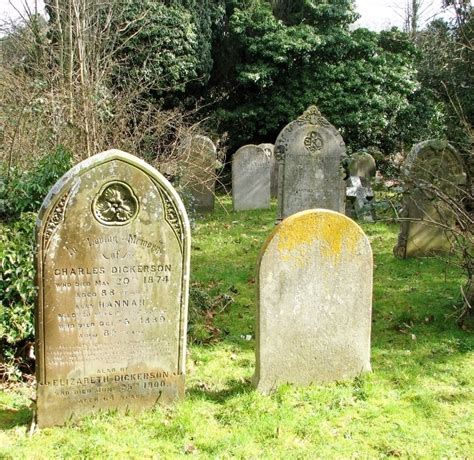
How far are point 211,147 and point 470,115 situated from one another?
330 inches

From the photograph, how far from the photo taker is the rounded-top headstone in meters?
14.8

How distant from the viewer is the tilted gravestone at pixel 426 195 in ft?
29.4

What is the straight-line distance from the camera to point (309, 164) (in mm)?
10930

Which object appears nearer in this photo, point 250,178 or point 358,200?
point 358,200

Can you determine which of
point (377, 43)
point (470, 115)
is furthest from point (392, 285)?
point (377, 43)

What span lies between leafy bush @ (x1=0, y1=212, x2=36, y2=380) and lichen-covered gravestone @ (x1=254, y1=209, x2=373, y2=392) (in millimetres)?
2236

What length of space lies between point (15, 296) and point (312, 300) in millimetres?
2820

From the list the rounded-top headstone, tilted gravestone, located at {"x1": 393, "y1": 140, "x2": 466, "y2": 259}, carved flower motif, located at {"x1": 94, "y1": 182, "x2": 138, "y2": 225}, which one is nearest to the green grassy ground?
carved flower motif, located at {"x1": 94, "y1": 182, "x2": 138, "y2": 225}

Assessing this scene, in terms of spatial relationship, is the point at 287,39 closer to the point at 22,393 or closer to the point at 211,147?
the point at 211,147

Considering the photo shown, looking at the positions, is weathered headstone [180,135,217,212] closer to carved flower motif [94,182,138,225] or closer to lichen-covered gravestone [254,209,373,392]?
lichen-covered gravestone [254,209,373,392]

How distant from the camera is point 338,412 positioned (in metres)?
4.43

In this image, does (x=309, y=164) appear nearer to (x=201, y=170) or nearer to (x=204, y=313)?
(x=201, y=170)

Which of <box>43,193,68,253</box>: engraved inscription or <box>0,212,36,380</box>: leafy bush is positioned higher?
<box>43,193,68,253</box>: engraved inscription

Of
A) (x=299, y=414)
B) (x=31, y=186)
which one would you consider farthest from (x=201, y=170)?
(x=299, y=414)
